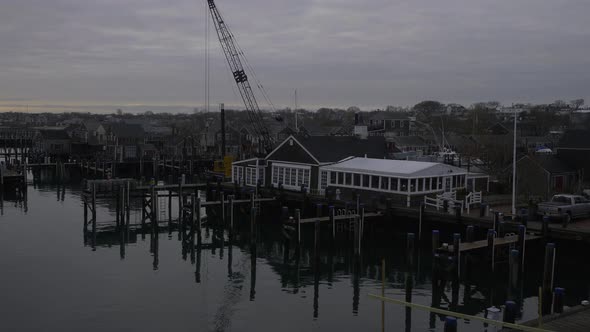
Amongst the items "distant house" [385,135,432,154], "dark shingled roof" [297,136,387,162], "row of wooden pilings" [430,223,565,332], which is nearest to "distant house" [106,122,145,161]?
"distant house" [385,135,432,154]

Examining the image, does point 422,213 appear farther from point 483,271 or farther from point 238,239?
point 238,239

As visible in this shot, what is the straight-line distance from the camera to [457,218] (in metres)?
31.2

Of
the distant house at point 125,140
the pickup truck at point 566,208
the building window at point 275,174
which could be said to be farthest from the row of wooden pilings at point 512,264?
the distant house at point 125,140

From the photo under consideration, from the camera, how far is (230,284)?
1070 inches

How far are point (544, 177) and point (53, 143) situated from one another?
80.7 meters

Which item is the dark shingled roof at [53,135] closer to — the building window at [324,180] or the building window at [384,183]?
the building window at [324,180]

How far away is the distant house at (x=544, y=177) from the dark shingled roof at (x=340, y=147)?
1043 centimetres

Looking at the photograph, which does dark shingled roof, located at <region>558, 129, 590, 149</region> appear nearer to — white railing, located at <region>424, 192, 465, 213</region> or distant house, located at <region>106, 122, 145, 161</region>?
white railing, located at <region>424, 192, 465, 213</region>

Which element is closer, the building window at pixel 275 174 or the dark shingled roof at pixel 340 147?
the dark shingled roof at pixel 340 147

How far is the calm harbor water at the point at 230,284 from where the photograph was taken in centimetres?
2211

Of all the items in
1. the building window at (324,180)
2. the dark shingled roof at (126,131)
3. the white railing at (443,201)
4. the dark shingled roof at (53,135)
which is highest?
the dark shingled roof at (126,131)

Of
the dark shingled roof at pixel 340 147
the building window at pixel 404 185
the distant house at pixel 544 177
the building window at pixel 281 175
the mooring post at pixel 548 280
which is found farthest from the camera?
the distant house at pixel 544 177

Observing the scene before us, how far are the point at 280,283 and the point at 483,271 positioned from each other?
9.20 meters

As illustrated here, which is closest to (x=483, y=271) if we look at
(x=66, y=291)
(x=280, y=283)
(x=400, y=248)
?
(x=400, y=248)
